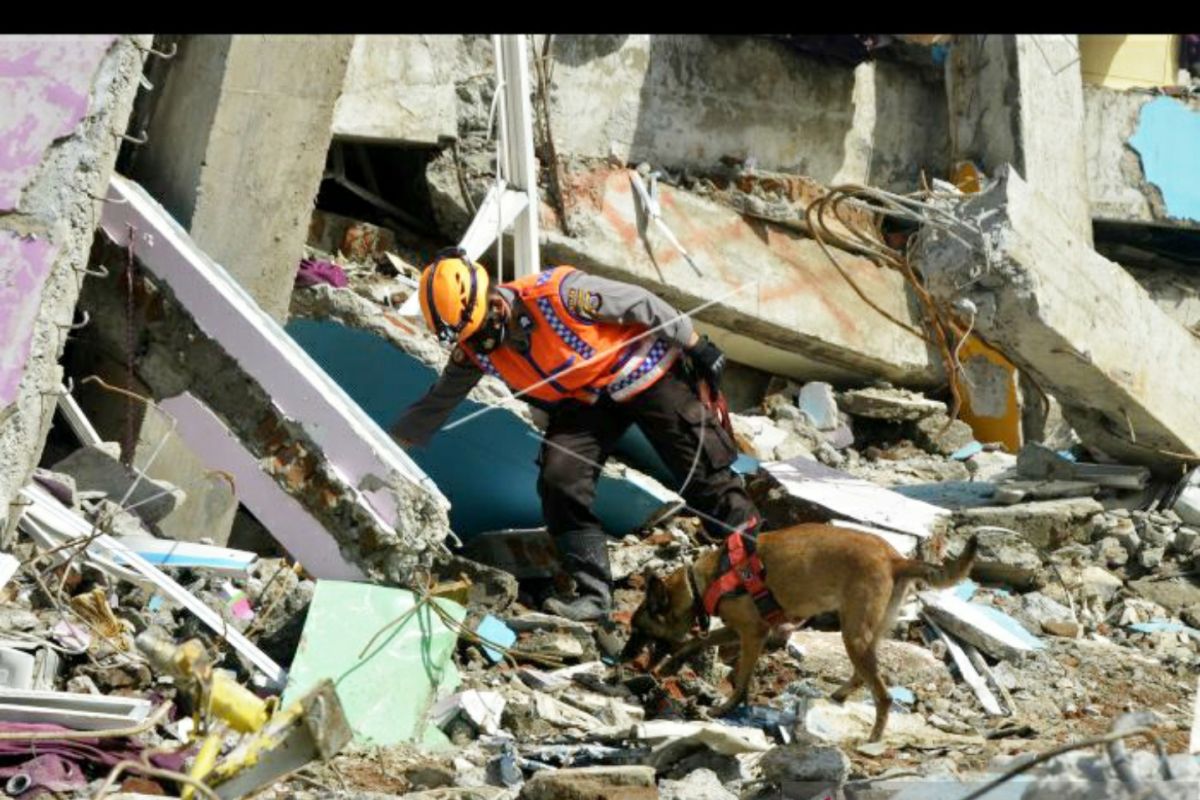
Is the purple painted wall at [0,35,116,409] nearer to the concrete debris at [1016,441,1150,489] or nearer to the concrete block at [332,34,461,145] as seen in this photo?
the concrete block at [332,34,461,145]

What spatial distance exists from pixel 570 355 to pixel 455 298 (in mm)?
538

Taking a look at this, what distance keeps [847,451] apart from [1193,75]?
5959 millimetres

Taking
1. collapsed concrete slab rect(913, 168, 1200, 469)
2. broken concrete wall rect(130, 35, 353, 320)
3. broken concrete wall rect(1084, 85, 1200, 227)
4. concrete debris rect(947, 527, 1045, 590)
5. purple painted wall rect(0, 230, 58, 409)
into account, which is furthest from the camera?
broken concrete wall rect(1084, 85, 1200, 227)

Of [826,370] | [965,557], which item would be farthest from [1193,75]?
[965,557]

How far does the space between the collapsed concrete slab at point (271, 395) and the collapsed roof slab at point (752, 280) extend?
4.00 m

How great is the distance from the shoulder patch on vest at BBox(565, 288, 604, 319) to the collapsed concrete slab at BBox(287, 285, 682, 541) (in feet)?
2.84

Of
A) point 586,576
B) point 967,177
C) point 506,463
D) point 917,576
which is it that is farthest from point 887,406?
point 917,576

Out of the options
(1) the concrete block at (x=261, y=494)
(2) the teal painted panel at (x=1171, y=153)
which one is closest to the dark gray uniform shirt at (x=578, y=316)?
(1) the concrete block at (x=261, y=494)

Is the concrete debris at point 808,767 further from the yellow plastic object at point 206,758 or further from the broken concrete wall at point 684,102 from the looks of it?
the broken concrete wall at point 684,102

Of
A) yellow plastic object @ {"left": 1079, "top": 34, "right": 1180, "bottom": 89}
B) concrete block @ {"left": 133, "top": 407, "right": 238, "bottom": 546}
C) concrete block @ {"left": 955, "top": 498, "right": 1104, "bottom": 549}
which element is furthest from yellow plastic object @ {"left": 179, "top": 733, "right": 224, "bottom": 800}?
yellow plastic object @ {"left": 1079, "top": 34, "right": 1180, "bottom": 89}

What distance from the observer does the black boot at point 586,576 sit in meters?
7.43

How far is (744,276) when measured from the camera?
1166cm

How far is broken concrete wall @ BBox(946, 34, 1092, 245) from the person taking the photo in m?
11.9

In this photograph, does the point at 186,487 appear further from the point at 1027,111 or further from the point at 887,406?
the point at 1027,111
